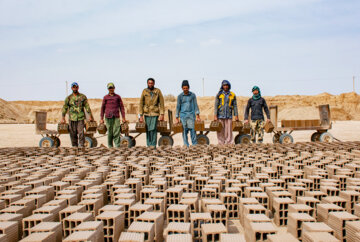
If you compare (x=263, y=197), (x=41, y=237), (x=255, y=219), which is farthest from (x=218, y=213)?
(x=41, y=237)

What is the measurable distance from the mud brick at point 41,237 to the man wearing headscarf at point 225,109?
578 cm

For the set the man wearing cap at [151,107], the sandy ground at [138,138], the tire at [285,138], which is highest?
the man wearing cap at [151,107]

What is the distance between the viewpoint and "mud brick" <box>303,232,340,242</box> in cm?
192

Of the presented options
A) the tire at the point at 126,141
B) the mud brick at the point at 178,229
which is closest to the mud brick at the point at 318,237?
the mud brick at the point at 178,229

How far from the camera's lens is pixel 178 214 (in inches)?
99.5

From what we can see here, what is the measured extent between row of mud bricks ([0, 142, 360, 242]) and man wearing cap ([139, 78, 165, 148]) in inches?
102

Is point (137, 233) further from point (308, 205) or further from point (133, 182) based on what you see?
point (308, 205)

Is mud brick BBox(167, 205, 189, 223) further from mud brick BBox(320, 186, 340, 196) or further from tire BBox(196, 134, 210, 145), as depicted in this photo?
tire BBox(196, 134, 210, 145)

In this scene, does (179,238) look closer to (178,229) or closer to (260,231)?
(178,229)

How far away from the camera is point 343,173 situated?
12.6 ft

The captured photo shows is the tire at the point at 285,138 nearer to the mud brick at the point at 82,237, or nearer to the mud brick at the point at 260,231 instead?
the mud brick at the point at 260,231

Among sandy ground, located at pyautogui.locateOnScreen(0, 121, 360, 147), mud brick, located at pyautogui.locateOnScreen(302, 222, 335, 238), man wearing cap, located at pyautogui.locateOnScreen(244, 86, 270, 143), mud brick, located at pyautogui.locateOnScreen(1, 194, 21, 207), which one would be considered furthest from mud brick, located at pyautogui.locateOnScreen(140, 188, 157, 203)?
sandy ground, located at pyautogui.locateOnScreen(0, 121, 360, 147)

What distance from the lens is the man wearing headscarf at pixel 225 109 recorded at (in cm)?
761

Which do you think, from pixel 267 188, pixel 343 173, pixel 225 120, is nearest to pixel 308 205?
pixel 267 188
